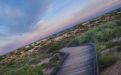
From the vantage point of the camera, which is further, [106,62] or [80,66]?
[106,62]

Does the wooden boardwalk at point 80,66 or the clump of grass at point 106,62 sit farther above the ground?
the wooden boardwalk at point 80,66

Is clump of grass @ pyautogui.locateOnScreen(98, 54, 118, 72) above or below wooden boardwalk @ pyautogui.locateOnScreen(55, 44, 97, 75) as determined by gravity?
below

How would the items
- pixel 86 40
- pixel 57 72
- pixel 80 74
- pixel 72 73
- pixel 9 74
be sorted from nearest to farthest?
1. pixel 80 74
2. pixel 72 73
3. pixel 57 72
4. pixel 9 74
5. pixel 86 40

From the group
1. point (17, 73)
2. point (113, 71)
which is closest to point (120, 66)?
point (113, 71)

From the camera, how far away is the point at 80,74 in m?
5.70

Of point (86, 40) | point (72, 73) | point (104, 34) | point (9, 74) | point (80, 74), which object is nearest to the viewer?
point (80, 74)

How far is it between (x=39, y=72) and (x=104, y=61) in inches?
125

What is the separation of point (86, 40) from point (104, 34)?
82.2 inches

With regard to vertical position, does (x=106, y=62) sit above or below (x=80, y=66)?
below

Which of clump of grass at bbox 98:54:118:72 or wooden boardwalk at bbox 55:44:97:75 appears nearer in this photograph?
wooden boardwalk at bbox 55:44:97:75

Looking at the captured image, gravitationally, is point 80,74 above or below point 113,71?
above

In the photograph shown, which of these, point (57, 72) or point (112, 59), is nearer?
point (57, 72)

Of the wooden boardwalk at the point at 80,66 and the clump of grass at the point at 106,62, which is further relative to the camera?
the clump of grass at the point at 106,62

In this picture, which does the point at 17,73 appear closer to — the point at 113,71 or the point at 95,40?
the point at 113,71
